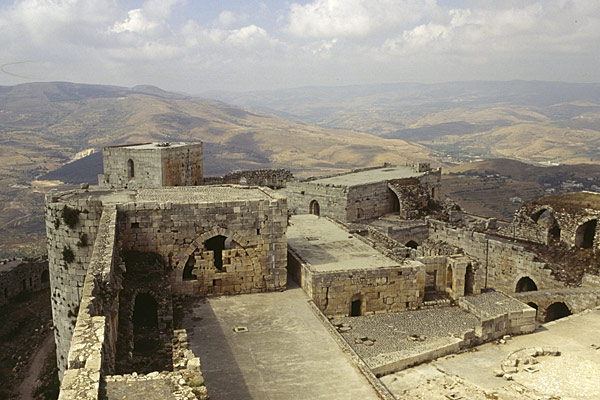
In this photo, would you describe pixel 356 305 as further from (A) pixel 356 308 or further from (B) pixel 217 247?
(B) pixel 217 247

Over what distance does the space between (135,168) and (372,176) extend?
14406 millimetres

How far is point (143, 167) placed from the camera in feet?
70.7

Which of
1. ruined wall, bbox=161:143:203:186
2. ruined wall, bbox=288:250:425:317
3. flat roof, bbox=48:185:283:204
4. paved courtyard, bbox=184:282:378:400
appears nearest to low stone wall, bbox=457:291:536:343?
ruined wall, bbox=288:250:425:317

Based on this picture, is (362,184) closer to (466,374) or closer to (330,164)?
(466,374)

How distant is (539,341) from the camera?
49.4ft

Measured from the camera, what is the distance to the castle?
31.6 ft

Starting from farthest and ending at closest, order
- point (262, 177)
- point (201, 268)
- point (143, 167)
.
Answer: point (262, 177), point (143, 167), point (201, 268)

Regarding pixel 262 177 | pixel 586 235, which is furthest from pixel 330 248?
pixel 262 177

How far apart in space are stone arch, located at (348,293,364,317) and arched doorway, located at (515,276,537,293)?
1017 cm

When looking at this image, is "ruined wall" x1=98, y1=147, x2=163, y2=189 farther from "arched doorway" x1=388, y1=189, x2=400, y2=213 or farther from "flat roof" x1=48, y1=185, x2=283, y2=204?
"arched doorway" x1=388, y1=189, x2=400, y2=213

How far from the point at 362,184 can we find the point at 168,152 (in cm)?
1035

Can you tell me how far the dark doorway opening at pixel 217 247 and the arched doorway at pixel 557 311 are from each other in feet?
38.7

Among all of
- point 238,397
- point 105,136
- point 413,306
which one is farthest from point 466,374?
point 105,136

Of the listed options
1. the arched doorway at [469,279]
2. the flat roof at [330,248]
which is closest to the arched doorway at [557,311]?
the arched doorway at [469,279]
